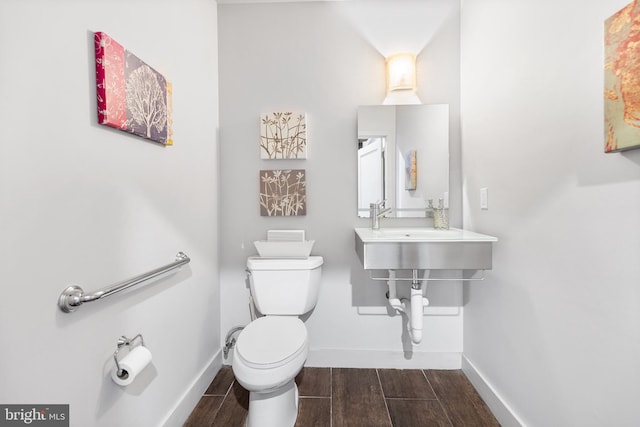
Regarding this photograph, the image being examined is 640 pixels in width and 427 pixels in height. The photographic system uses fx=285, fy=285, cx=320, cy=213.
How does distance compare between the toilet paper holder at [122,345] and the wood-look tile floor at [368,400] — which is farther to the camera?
the wood-look tile floor at [368,400]

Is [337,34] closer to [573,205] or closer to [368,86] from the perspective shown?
[368,86]

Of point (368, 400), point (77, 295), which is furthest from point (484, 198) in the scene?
point (77, 295)

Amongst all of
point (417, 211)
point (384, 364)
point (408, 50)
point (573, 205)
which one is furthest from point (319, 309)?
point (408, 50)

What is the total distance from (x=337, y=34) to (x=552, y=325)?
190 cm

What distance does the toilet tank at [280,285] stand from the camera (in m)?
1.60

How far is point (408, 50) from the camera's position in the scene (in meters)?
1.83

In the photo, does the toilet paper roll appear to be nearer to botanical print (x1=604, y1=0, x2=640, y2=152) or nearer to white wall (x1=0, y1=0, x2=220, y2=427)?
white wall (x1=0, y1=0, x2=220, y2=427)

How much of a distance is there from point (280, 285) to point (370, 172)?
89 centimetres

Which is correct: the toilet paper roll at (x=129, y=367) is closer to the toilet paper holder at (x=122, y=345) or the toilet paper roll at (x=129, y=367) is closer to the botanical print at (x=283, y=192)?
the toilet paper holder at (x=122, y=345)

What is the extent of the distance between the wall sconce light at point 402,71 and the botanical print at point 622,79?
3.27 feet

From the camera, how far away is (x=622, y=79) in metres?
0.81

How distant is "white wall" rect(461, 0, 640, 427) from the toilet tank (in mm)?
1025

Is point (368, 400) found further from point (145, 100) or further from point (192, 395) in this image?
point (145, 100)

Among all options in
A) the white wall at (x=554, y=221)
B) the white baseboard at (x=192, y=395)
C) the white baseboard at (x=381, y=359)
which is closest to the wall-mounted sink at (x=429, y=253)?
the white wall at (x=554, y=221)
